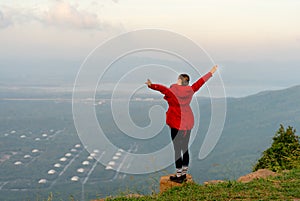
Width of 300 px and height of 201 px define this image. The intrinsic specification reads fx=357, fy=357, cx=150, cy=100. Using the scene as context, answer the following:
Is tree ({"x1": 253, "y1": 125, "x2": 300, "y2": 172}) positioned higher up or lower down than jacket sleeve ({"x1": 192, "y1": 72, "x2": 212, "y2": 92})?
lower down

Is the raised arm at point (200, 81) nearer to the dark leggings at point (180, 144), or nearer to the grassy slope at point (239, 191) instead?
the dark leggings at point (180, 144)

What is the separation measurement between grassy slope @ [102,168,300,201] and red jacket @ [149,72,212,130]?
1374 mm

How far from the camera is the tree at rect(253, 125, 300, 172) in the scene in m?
11.2

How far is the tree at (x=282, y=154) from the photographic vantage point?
1121cm

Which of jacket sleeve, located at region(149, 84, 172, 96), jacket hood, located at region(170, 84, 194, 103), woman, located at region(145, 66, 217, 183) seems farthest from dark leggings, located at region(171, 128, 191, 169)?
jacket sleeve, located at region(149, 84, 172, 96)

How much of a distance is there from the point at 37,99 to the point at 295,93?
12785cm

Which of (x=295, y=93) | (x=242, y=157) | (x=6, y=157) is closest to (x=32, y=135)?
(x=6, y=157)

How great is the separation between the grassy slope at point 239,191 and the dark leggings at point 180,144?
551mm

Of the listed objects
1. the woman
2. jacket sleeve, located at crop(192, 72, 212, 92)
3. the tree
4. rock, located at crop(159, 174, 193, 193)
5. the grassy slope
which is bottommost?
the grassy slope

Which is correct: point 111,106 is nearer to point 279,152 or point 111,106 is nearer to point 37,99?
point 279,152

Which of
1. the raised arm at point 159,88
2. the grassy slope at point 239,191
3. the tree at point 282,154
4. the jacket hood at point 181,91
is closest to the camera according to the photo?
the grassy slope at point 239,191

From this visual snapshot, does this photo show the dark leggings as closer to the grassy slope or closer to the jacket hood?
the grassy slope

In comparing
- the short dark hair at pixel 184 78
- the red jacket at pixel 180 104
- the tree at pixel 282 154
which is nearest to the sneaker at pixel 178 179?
the red jacket at pixel 180 104

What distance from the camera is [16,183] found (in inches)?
3039
